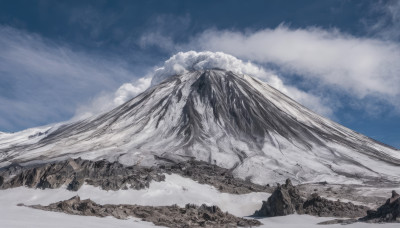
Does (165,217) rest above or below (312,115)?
below

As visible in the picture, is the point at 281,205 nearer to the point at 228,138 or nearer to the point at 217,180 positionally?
the point at 217,180

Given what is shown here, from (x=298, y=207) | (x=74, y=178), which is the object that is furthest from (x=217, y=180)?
(x=74, y=178)

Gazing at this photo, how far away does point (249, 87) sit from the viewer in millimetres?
115375

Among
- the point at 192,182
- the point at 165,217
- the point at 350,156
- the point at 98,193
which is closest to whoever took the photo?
the point at 165,217

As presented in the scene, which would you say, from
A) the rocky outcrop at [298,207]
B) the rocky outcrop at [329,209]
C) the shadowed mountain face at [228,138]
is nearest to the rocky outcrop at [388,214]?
the rocky outcrop at [329,209]

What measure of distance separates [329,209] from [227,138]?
163 ft

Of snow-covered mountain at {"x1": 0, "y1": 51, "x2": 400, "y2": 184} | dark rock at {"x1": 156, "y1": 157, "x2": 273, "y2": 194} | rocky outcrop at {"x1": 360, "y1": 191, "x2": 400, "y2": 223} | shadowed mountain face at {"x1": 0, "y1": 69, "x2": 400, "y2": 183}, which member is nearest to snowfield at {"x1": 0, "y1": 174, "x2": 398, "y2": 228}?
rocky outcrop at {"x1": 360, "y1": 191, "x2": 400, "y2": 223}

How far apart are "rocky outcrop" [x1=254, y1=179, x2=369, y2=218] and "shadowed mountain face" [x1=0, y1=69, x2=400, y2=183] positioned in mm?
26386

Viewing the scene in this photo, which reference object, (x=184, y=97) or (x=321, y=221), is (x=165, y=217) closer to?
(x=321, y=221)

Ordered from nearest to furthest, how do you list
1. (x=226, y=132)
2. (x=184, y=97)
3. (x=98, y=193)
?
1. (x=98, y=193)
2. (x=226, y=132)
3. (x=184, y=97)

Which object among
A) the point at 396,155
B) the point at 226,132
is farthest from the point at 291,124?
the point at 396,155

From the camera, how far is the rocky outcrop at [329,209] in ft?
113

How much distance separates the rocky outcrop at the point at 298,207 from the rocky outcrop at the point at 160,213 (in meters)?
4.02

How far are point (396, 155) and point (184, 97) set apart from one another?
49966 millimetres
